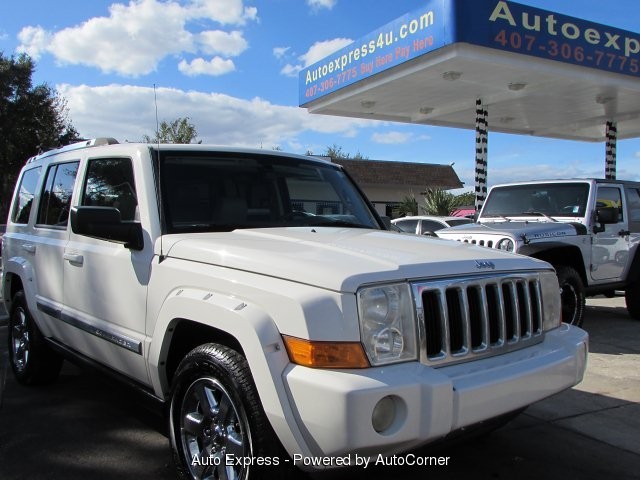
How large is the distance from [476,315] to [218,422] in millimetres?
1325

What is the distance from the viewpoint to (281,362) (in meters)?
2.27

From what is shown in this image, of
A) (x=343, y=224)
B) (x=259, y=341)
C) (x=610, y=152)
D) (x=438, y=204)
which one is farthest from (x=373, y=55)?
(x=259, y=341)

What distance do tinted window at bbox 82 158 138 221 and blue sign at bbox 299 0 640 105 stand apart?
9.97 m

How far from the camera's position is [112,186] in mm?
3742

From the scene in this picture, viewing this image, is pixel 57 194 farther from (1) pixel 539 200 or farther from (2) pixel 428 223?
(2) pixel 428 223

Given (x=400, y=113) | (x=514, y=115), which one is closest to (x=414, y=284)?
(x=400, y=113)

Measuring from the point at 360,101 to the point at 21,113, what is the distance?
16934 millimetres

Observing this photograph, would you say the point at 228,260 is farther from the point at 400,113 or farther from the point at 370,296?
the point at 400,113

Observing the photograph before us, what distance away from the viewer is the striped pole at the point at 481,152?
17.0 metres

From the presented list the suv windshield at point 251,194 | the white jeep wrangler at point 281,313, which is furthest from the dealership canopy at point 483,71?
the white jeep wrangler at point 281,313

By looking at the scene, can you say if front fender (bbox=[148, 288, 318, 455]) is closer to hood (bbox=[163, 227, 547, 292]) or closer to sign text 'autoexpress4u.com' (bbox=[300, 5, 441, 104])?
hood (bbox=[163, 227, 547, 292])

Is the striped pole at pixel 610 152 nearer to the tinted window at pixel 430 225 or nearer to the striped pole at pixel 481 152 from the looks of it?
the striped pole at pixel 481 152

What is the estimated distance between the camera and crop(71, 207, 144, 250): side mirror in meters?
3.03

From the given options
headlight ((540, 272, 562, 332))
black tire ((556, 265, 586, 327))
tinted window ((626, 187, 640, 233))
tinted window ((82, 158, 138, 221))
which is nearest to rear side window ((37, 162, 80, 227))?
tinted window ((82, 158, 138, 221))
